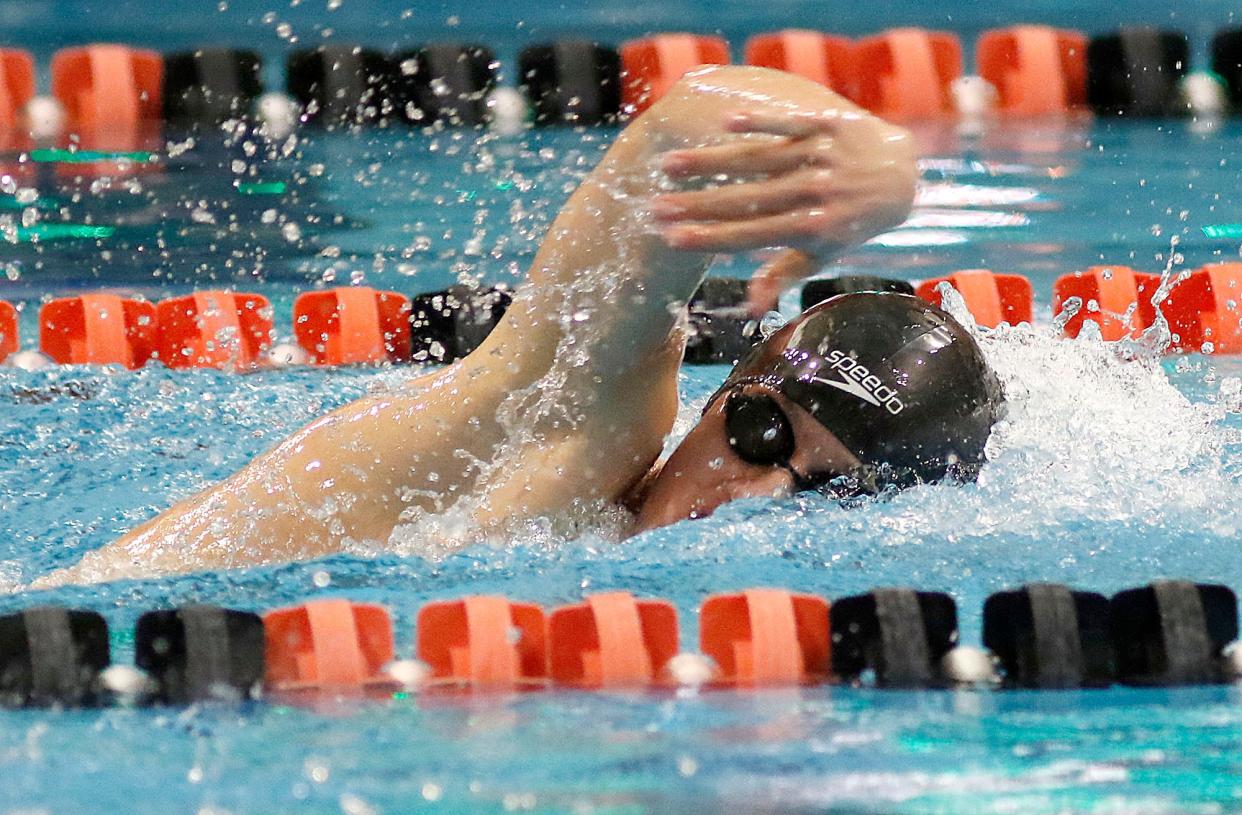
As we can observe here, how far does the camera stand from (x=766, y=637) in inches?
79.7

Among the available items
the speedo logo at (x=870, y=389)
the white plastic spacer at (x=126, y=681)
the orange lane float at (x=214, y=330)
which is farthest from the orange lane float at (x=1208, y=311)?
the white plastic spacer at (x=126, y=681)

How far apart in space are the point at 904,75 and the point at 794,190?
4026 mm

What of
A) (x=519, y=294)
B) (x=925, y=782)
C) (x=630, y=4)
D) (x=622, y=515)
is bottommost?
(x=925, y=782)

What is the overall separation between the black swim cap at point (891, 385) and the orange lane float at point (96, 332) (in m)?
1.73

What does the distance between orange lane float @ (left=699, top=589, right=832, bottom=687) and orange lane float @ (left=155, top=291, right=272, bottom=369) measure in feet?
5.81

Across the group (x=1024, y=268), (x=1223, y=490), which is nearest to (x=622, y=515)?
(x=1223, y=490)

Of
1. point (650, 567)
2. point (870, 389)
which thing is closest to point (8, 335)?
point (650, 567)

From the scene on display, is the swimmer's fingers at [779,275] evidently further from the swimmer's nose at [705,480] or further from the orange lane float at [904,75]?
the orange lane float at [904,75]

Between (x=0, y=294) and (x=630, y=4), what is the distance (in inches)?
128

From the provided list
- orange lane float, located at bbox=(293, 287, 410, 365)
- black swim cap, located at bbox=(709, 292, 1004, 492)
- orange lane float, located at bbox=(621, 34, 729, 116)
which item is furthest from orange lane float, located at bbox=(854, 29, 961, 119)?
black swim cap, located at bbox=(709, 292, 1004, 492)

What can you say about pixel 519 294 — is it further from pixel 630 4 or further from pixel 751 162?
pixel 630 4

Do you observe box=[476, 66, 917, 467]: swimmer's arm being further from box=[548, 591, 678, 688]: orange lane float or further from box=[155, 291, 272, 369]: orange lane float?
box=[155, 291, 272, 369]: orange lane float

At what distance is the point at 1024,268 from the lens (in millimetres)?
4336

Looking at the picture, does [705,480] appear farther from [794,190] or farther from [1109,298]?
[1109,298]
